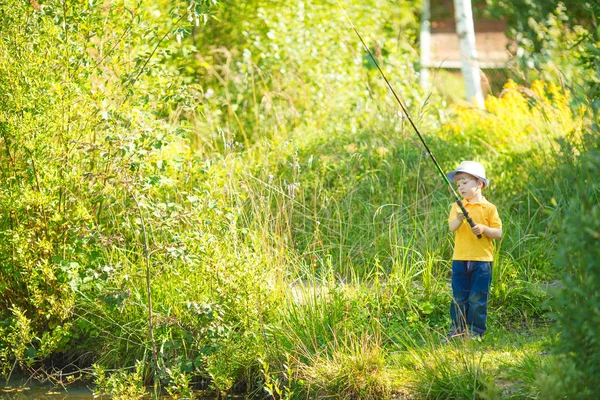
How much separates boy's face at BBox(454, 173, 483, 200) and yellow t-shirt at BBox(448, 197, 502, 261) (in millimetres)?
74

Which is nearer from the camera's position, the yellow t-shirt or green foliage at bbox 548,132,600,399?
green foliage at bbox 548,132,600,399

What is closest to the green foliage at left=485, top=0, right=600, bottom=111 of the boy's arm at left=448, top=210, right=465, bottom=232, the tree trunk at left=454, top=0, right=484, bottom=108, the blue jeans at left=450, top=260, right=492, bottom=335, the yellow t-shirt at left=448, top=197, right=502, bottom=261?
the tree trunk at left=454, top=0, right=484, bottom=108

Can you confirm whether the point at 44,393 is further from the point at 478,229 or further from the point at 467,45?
the point at 467,45

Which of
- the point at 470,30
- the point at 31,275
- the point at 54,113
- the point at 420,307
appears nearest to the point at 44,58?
the point at 54,113

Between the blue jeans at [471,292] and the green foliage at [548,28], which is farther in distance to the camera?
the green foliage at [548,28]

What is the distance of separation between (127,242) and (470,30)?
30.1ft

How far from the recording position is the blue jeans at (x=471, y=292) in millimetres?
5141

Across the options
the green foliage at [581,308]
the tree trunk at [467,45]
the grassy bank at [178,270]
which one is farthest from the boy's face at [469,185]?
the tree trunk at [467,45]

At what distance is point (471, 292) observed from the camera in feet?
17.0

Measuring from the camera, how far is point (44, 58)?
17.3 ft

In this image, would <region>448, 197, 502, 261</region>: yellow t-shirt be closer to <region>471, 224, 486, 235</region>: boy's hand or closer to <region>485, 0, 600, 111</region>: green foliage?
<region>471, 224, 486, 235</region>: boy's hand

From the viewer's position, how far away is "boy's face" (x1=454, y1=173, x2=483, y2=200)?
5.24 meters

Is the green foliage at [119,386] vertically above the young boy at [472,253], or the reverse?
the young boy at [472,253]

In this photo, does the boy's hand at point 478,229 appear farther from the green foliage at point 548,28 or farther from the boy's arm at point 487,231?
the green foliage at point 548,28
